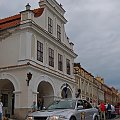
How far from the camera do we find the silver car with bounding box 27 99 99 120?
12430mm

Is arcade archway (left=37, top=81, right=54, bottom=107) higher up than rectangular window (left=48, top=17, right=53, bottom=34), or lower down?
lower down

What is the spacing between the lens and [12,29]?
27.7 meters

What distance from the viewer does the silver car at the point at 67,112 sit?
40.8 ft

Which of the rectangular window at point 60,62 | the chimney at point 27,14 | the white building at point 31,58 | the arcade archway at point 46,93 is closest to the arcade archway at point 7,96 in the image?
the white building at point 31,58

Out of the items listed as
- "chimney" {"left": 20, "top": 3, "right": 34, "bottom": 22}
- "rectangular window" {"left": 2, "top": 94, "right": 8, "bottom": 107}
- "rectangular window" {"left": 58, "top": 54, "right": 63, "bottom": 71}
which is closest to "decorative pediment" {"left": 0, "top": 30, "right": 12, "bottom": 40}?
"chimney" {"left": 20, "top": 3, "right": 34, "bottom": 22}

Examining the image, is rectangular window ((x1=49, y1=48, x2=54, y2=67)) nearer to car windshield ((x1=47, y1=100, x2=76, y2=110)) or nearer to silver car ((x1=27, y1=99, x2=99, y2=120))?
silver car ((x1=27, y1=99, x2=99, y2=120))

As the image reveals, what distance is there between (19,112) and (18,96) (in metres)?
1.42

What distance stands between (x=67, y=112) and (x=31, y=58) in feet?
46.0

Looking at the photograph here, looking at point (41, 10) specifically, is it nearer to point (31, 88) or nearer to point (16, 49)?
point (16, 49)

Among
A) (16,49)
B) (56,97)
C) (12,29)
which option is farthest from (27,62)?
(56,97)

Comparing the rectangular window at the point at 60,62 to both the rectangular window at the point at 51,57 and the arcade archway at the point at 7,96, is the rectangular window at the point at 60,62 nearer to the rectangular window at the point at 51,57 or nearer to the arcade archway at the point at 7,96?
the rectangular window at the point at 51,57

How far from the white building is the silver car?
1087 cm

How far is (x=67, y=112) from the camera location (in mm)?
12906

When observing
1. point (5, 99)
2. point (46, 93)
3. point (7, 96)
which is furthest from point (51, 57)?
point (5, 99)
